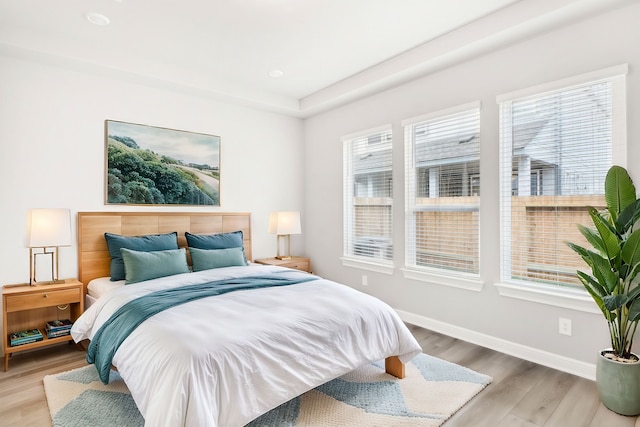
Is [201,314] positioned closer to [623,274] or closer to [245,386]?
[245,386]

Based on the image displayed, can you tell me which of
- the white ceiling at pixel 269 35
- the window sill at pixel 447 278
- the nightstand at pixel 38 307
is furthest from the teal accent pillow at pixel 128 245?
the window sill at pixel 447 278

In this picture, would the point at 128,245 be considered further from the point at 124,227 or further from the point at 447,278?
the point at 447,278

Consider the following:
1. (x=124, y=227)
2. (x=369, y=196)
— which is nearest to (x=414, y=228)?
(x=369, y=196)

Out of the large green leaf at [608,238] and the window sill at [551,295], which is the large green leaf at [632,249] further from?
the window sill at [551,295]

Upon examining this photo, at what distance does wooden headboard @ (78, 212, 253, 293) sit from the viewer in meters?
3.38

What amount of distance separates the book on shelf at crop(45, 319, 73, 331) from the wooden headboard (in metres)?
0.36

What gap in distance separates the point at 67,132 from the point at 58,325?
1.78 metres

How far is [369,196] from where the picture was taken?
14.3 ft

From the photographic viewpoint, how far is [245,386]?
178 centimetres

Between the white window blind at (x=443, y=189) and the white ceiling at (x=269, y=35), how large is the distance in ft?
1.94

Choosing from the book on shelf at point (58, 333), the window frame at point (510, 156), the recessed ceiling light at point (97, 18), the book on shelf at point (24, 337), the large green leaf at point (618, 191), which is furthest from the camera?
the book on shelf at point (58, 333)

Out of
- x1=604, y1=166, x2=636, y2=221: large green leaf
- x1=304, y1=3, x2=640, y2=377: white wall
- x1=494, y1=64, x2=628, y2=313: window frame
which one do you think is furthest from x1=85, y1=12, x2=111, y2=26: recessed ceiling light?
x1=604, y1=166, x2=636, y2=221: large green leaf

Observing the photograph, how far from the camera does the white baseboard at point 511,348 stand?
2578 mm

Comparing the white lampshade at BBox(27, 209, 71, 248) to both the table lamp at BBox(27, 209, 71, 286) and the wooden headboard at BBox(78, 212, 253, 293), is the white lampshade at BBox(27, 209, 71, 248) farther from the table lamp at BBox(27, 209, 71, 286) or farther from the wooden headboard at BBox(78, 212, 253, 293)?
the wooden headboard at BBox(78, 212, 253, 293)
